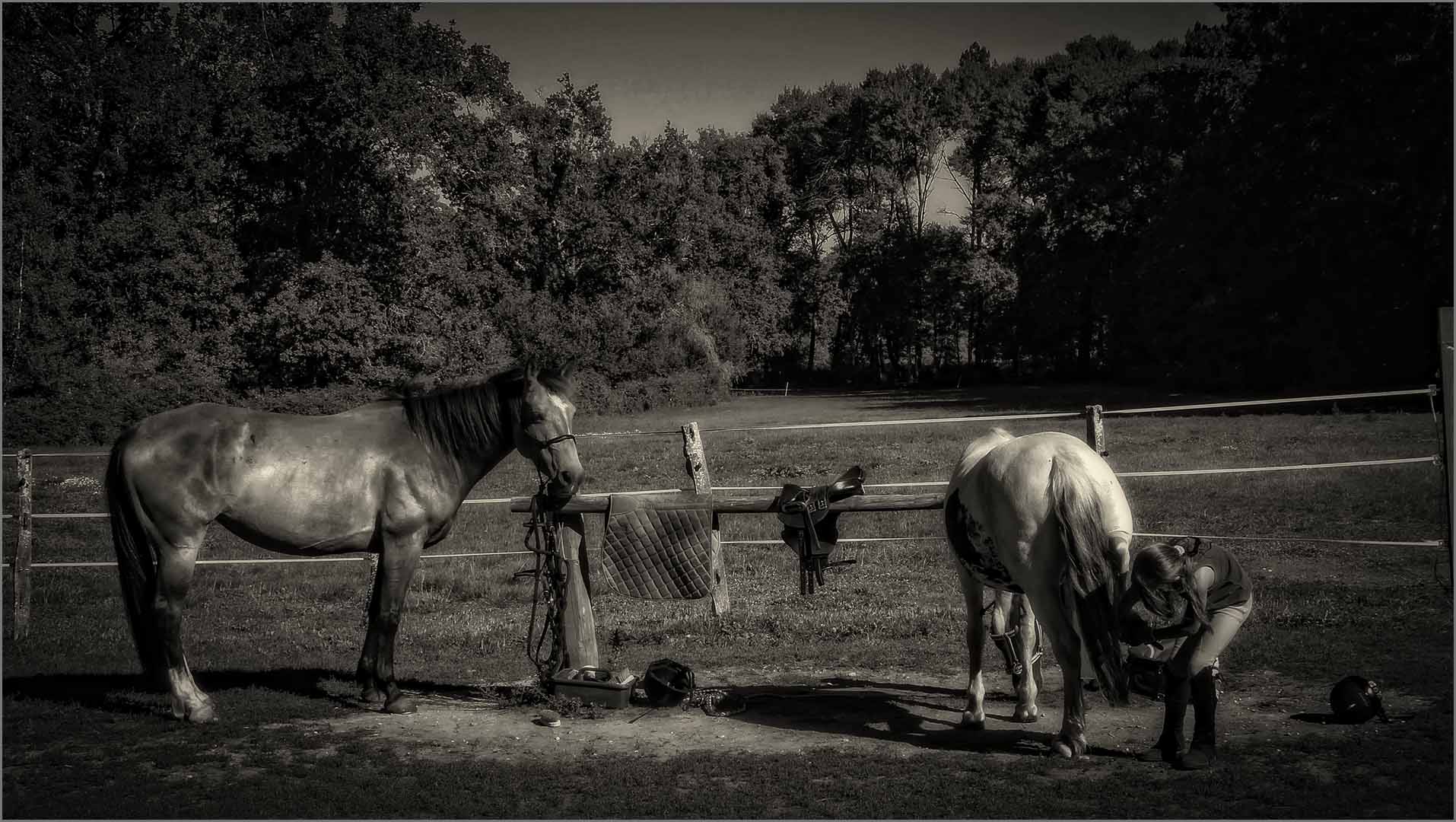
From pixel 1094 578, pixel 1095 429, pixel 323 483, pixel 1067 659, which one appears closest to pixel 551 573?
pixel 323 483

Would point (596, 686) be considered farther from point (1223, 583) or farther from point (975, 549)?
point (1223, 583)

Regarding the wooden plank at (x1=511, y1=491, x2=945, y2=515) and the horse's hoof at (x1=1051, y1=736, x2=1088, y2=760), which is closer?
the horse's hoof at (x1=1051, y1=736, x2=1088, y2=760)

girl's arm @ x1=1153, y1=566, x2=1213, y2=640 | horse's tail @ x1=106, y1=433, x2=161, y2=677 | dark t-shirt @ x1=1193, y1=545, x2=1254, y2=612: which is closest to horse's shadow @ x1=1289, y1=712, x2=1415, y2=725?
dark t-shirt @ x1=1193, y1=545, x2=1254, y2=612

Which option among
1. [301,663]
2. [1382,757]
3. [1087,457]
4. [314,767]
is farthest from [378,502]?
[1382,757]

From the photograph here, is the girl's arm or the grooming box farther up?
the girl's arm

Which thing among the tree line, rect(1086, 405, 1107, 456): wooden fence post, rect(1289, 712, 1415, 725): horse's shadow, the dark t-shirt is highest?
the tree line

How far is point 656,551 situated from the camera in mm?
7277

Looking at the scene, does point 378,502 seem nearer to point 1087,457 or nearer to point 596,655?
point 596,655

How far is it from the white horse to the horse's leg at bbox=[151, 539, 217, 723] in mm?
4407

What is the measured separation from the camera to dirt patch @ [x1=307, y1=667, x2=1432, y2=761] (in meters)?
5.44

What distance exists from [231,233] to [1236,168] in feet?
102

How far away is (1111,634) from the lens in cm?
482

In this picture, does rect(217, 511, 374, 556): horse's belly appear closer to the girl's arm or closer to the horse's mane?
the horse's mane

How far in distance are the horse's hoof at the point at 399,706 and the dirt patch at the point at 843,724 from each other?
2.2 inches
